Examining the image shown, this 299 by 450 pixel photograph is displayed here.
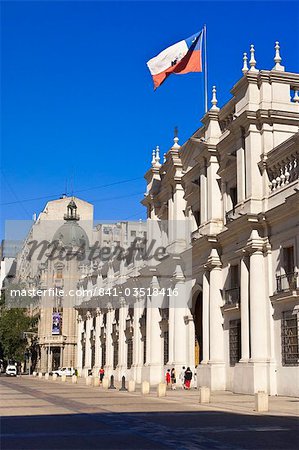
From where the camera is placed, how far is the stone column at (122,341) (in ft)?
179

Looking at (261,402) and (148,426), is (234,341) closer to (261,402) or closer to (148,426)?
(261,402)

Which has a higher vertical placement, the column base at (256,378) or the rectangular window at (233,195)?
the rectangular window at (233,195)

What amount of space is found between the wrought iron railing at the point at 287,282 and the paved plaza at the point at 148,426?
6.02 metres

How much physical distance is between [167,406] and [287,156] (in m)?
13.0

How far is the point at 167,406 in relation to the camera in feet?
75.8

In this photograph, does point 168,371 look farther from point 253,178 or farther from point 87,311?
point 87,311

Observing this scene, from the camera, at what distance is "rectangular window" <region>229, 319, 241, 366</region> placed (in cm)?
3322

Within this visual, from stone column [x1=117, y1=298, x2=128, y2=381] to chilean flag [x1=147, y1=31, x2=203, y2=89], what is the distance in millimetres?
23655

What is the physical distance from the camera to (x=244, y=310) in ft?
104

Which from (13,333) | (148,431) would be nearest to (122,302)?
(13,333)

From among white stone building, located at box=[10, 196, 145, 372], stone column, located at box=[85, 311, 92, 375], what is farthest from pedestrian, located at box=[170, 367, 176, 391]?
white stone building, located at box=[10, 196, 145, 372]

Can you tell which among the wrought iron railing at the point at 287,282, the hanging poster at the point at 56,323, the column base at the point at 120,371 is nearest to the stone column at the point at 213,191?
the wrought iron railing at the point at 287,282

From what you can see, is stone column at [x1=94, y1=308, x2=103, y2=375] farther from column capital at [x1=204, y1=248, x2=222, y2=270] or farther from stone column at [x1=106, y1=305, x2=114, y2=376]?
column capital at [x1=204, y1=248, x2=222, y2=270]

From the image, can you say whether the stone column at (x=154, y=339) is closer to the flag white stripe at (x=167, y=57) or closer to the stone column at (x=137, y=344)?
the stone column at (x=137, y=344)
